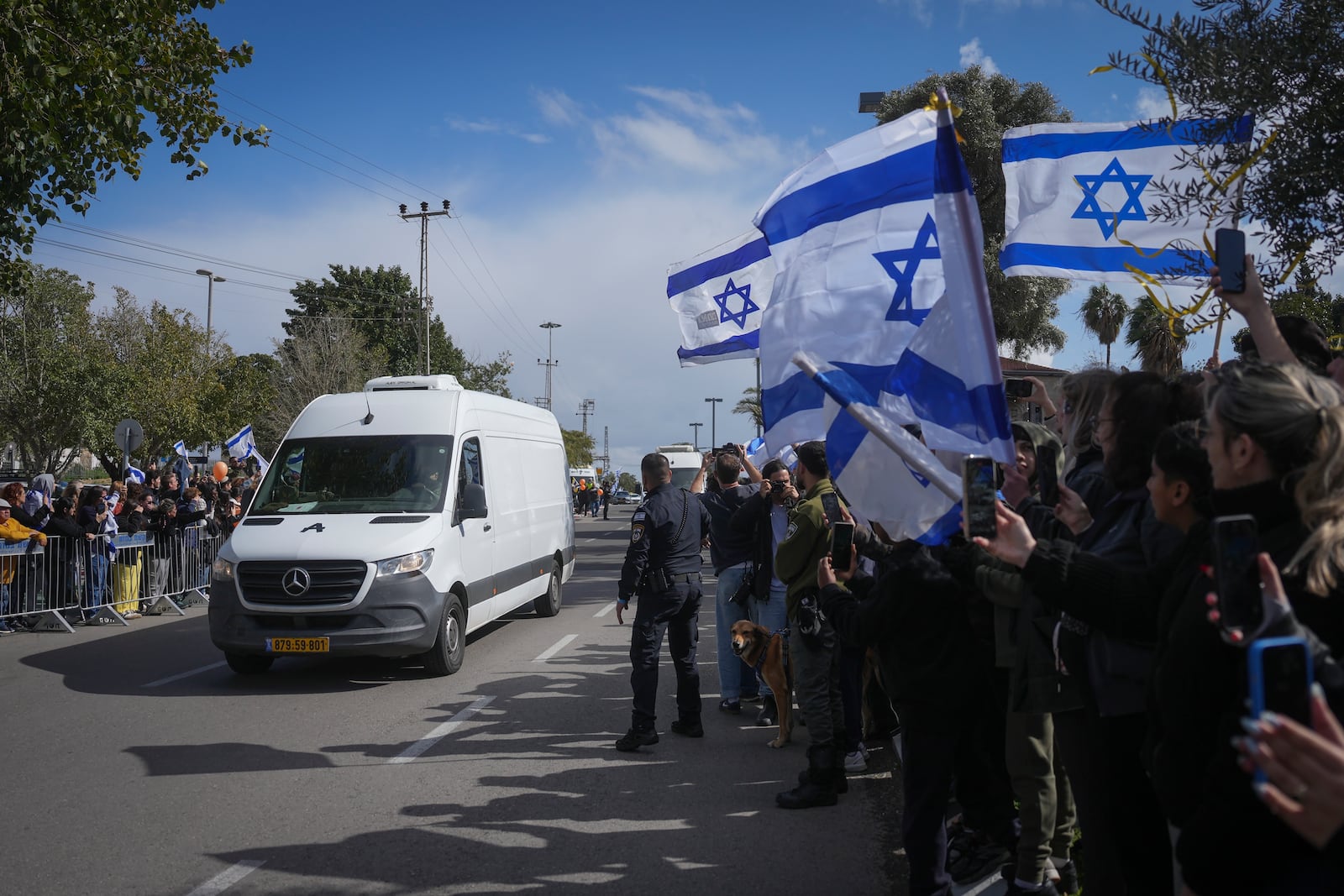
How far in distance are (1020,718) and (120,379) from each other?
43.4 metres

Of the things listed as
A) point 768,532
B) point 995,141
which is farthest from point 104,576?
point 995,141

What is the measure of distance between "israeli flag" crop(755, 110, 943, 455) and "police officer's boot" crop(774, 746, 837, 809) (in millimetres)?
1982

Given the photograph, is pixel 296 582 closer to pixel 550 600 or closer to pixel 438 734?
pixel 438 734

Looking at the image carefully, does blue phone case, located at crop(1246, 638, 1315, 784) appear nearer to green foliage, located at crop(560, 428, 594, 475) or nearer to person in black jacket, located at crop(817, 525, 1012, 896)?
person in black jacket, located at crop(817, 525, 1012, 896)

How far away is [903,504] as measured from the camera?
11.8ft

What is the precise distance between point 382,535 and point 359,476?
1144 mm

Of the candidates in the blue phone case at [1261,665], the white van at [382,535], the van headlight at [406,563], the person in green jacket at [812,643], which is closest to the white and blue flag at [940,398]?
the blue phone case at [1261,665]

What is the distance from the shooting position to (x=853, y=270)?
4.50 meters

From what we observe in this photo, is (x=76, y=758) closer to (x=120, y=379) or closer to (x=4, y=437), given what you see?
(x=120, y=379)

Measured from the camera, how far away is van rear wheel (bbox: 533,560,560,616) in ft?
43.7

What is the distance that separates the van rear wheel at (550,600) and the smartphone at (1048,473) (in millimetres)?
9812

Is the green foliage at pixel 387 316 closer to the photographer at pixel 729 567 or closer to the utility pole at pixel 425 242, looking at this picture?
the utility pole at pixel 425 242

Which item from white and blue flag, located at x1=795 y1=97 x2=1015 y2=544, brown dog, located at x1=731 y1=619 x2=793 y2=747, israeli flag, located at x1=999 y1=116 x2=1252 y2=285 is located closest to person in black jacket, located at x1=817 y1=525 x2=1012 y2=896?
white and blue flag, located at x1=795 y1=97 x2=1015 y2=544

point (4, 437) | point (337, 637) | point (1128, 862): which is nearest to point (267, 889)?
point (1128, 862)
